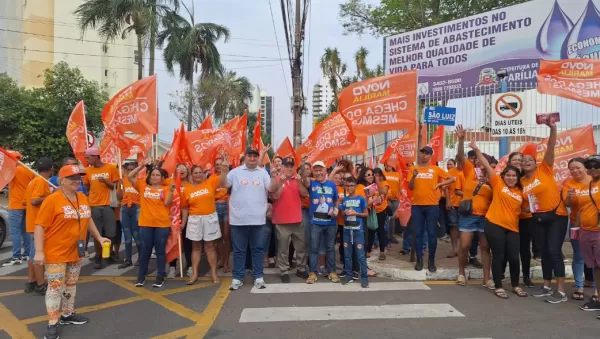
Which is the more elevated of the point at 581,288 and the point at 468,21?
the point at 468,21

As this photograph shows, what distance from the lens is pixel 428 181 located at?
655cm

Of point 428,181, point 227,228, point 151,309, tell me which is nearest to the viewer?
point 151,309

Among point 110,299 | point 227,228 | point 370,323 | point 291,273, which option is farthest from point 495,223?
point 110,299

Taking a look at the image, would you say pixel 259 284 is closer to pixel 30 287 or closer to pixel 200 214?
pixel 200 214

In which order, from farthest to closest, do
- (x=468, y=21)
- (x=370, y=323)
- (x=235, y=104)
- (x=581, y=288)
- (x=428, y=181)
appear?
(x=235, y=104) < (x=468, y=21) < (x=428, y=181) < (x=581, y=288) < (x=370, y=323)

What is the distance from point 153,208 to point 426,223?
4.07m

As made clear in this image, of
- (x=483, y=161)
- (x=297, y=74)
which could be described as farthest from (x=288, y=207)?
(x=297, y=74)

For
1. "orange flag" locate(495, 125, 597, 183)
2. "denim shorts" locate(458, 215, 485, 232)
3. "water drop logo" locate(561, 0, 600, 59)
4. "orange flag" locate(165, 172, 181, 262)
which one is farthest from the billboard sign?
"orange flag" locate(165, 172, 181, 262)

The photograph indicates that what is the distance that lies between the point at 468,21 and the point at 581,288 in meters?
10.2

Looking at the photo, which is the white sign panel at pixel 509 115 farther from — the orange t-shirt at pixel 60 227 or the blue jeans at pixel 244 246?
the orange t-shirt at pixel 60 227

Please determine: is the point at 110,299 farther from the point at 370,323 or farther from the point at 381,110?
the point at 381,110

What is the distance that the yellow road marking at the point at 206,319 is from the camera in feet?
14.5

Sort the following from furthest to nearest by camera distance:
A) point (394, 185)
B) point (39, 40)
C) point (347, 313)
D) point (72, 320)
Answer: point (39, 40), point (394, 185), point (347, 313), point (72, 320)

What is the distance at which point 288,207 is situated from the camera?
6410mm
